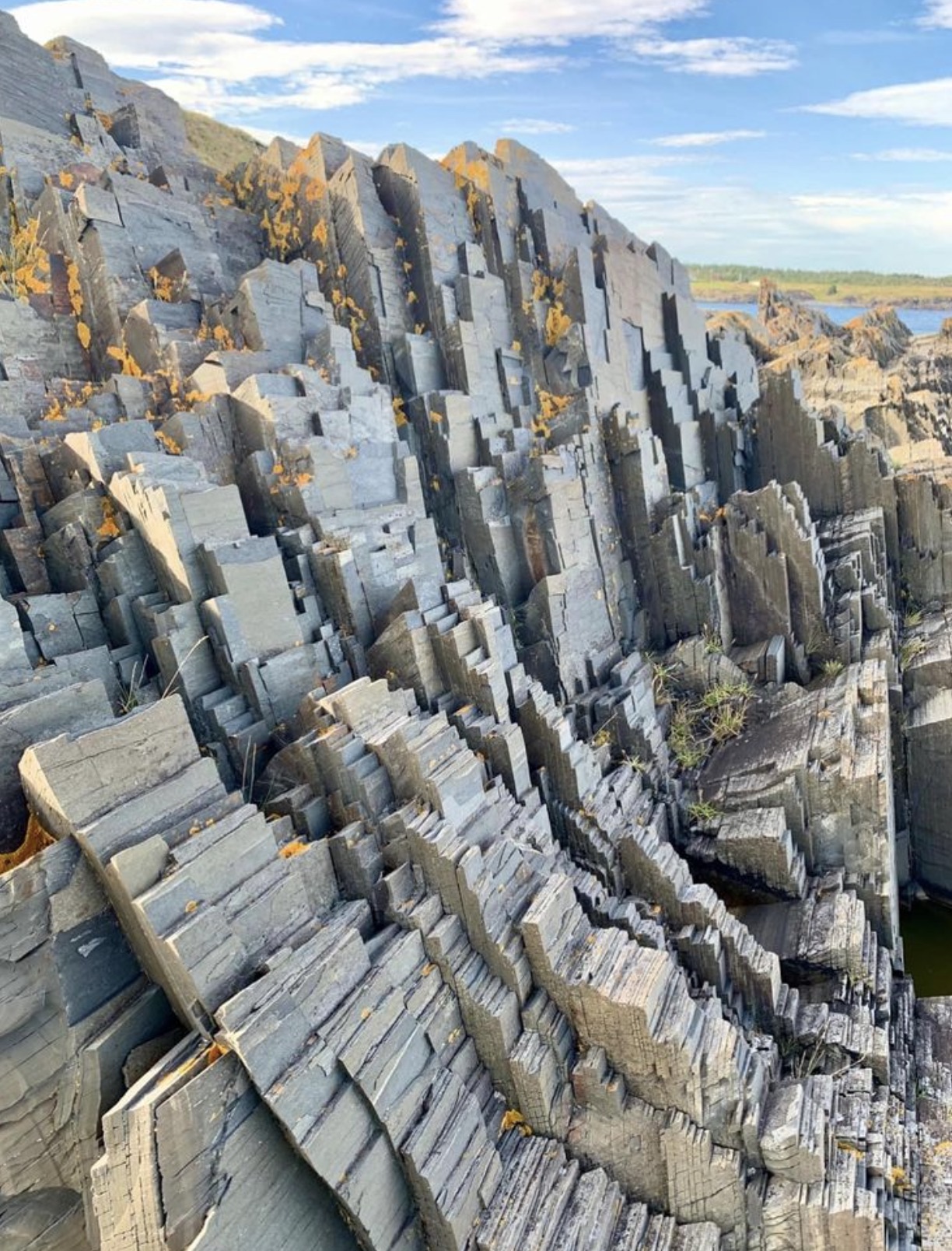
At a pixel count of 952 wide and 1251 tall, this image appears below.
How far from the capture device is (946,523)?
697 inches

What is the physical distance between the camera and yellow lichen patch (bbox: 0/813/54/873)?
7.95 metres

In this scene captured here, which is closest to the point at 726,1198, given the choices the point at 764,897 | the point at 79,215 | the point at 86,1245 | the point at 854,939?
the point at 854,939

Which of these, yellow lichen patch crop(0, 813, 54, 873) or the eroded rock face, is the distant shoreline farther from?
yellow lichen patch crop(0, 813, 54, 873)

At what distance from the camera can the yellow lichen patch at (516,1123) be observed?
336 inches

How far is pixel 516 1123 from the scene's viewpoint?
338 inches

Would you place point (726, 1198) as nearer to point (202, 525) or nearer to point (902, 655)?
point (202, 525)

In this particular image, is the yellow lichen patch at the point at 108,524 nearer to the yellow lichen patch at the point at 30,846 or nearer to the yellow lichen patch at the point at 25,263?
the yellow lichen patch at the point at 30,846

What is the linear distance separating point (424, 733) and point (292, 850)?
2.29 m

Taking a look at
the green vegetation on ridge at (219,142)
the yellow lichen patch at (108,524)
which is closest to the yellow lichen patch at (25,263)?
the yellow lichen patch at (108,524)

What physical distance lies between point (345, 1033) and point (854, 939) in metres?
7.81

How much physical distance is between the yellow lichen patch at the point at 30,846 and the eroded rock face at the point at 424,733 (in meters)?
0.05

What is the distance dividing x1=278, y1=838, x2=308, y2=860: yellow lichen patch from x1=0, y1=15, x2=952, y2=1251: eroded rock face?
0.03 metres

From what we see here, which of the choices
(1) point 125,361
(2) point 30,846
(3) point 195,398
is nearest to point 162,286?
(1) point 125,361

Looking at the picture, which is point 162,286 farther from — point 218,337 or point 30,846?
point 30,846
